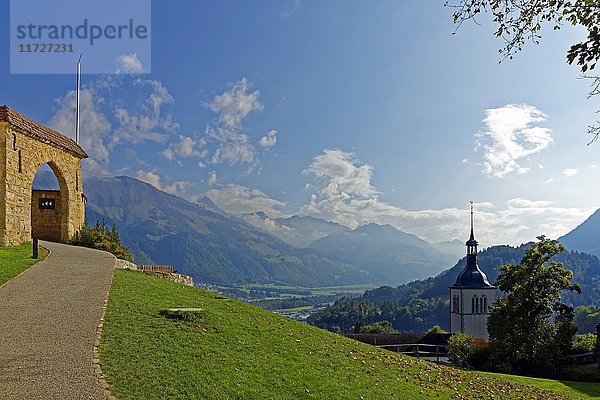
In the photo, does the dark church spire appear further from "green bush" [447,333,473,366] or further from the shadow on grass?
the shadow on grass

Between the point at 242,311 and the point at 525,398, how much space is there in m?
9.23

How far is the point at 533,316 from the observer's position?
30.8 metres

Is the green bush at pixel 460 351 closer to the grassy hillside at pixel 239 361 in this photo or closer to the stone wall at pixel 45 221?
the grassy hillside at pixel 239 361

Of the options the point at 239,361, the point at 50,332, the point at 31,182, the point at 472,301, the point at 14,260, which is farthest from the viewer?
the point at 472,301

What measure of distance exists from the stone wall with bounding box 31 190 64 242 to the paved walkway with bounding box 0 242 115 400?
1371 cm

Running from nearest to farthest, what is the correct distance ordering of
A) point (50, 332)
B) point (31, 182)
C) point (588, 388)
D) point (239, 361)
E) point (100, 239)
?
point (50, 332), point (239, 361), point (588, 388), point (31, 182), point (100, 239)

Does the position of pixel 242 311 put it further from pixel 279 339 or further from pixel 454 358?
pixel 454 358

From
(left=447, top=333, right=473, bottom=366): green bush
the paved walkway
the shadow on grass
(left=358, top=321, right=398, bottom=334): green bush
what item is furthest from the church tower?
the paved walkway

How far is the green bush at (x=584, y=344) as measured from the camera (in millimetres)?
32516

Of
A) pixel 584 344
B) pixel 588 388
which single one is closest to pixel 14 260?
pixel 588 388

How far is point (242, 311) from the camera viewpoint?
17297 mm

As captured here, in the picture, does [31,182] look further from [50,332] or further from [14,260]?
A: [50,332]

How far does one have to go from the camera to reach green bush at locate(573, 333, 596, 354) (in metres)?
32.5

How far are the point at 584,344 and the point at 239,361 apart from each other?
31385 mm
